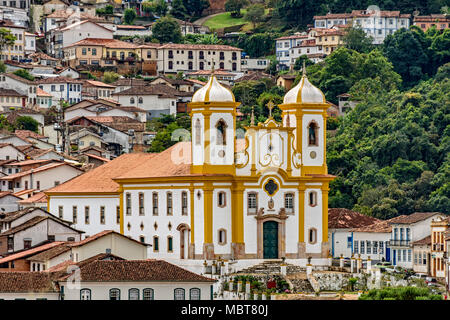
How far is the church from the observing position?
7494 cm

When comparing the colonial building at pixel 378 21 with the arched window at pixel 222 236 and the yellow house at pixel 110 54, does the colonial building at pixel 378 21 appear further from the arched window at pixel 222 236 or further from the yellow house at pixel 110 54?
the arched window at pixel 222 236

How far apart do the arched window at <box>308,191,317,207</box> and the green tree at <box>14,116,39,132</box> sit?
218ft

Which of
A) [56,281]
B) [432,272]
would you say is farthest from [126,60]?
[56,281]

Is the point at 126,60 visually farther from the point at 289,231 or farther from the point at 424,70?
the point at 289,231

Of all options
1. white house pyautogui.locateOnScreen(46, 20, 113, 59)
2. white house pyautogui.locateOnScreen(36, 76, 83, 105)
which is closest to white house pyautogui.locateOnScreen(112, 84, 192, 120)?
white house pyautogui.locateOnScreen(36, 76, 83, 105)

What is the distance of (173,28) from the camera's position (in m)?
195

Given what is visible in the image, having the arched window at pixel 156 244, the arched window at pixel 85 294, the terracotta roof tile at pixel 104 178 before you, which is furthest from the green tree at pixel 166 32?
the arched window at pixel 85 294

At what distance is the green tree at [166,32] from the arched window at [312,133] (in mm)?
116691

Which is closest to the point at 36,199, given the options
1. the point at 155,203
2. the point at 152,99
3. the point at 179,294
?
the point at 155,203

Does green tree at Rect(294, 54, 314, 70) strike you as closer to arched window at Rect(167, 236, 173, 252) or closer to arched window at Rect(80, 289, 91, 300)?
arched window at Rect(167, 236, 173, 252)

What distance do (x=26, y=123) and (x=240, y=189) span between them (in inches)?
2664

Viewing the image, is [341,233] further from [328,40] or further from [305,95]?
[328,40]

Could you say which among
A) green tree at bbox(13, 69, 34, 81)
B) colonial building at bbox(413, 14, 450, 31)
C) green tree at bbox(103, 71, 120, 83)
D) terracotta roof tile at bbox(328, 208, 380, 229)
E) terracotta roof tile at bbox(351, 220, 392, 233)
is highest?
colonial building at bbox(413, 14, 450, 31)

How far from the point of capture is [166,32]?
19412cm
